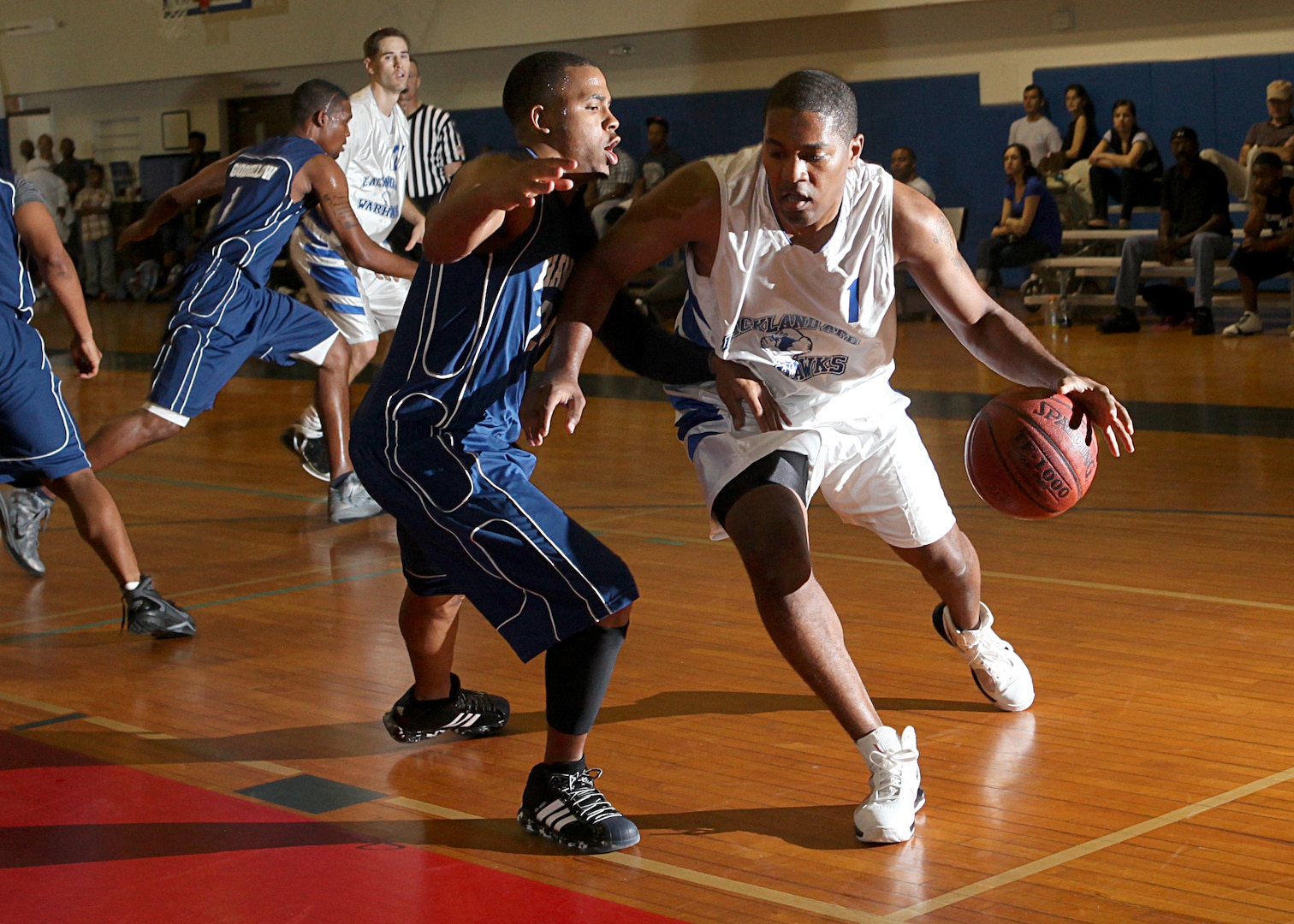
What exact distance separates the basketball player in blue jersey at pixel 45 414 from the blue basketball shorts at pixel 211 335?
2.82 feet

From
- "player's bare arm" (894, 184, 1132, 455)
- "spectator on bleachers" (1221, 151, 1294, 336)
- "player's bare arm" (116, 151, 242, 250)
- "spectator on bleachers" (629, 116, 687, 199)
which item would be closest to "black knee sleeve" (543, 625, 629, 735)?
"player's bare arm" (894, 184, 1132, 455)

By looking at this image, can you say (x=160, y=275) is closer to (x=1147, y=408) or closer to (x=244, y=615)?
(x=1147, y=408)

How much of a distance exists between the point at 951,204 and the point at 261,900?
1376 centimetres

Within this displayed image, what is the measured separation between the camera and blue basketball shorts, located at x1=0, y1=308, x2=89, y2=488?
14.0 feet

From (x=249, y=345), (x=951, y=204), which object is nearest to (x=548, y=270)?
(x=249, y=345)

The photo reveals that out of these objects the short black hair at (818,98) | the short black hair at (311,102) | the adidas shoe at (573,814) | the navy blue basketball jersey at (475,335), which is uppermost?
the short black hair at (311,102)

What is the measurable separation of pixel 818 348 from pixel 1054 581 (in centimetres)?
184

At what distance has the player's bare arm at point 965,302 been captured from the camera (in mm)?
3049

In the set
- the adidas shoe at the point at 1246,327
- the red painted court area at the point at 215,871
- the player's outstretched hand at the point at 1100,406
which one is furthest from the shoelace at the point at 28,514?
the adidas shoe at the point at 1246,327

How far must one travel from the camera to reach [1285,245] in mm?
10812

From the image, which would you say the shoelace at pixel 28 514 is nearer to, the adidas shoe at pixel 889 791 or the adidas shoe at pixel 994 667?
the adidas shoe at pixel 994 667

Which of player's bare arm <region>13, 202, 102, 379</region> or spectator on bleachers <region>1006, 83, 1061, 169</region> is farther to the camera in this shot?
spectator on bleachers <region>1006, 83, 1061, 169</region>

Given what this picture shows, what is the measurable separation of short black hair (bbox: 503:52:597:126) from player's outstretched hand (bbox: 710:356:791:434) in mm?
658

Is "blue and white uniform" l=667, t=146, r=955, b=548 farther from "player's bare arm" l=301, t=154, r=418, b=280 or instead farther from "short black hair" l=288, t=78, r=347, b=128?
"short black hair" l=288, t=78, r=347, b=128
